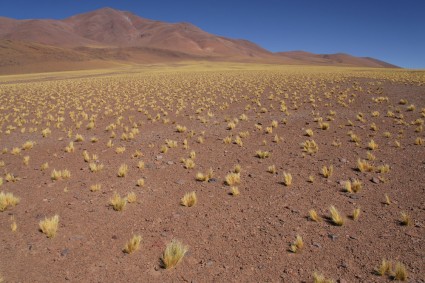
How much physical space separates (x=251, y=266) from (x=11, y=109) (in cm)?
2147

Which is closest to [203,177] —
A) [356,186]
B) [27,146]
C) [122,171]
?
[122,171]

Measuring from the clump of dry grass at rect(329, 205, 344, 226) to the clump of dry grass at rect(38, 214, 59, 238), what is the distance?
199 inches

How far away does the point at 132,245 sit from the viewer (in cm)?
478

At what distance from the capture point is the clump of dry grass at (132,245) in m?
4.78

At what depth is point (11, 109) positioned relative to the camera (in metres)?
20.0

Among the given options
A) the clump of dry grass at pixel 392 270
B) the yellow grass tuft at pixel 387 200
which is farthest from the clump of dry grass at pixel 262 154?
the clump of dry grass at pixel 392 270

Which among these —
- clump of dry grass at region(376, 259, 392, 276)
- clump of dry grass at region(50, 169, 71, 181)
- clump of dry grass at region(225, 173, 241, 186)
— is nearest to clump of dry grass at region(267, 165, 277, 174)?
clump of dry grass at region(225, 173, 241, 186)

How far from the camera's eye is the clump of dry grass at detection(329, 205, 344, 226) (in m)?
5.30

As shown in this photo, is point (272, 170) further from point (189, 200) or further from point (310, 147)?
point (189, 200)

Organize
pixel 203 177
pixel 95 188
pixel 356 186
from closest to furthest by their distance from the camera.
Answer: pixel 356 186 → pixel 95 188 → pixel 203 177

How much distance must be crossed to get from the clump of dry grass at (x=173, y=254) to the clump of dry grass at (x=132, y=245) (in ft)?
1.68

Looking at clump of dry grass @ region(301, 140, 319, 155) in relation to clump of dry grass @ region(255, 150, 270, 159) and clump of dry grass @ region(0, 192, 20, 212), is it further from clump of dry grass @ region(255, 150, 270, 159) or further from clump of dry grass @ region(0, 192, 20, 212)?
clump of dry grass @ region(0, 192, 20, 212)

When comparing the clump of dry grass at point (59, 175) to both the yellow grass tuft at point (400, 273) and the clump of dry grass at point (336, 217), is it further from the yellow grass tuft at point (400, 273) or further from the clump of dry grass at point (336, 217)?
the yellow grass tuft at point (400, 273)

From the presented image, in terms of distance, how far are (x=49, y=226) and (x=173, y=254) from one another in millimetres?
2384
